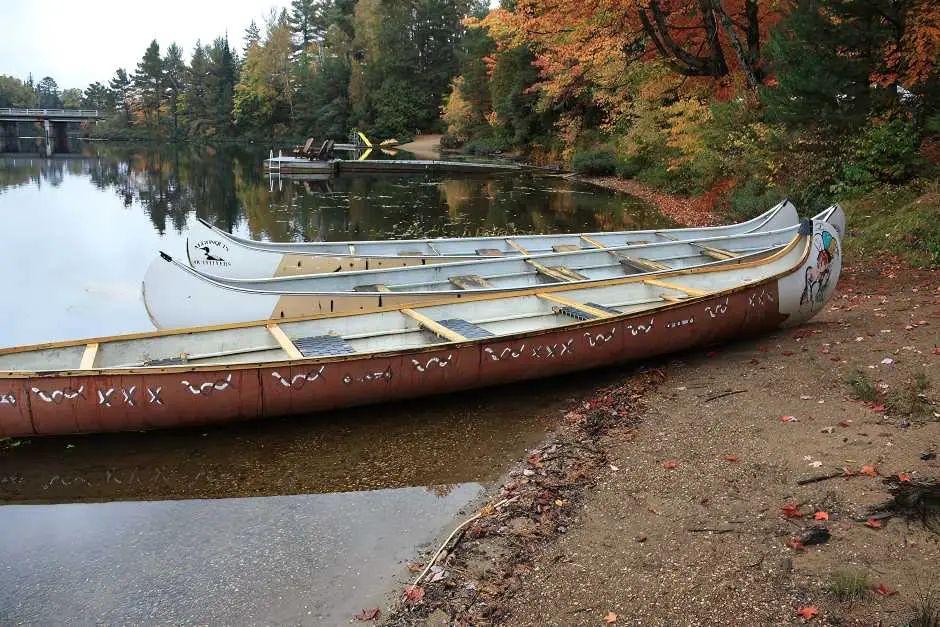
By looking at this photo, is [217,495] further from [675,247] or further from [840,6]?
[840,6]

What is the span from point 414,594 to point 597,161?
3317cm

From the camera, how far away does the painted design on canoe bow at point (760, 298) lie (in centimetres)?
926

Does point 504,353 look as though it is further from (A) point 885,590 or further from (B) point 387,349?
(A) point 885,590

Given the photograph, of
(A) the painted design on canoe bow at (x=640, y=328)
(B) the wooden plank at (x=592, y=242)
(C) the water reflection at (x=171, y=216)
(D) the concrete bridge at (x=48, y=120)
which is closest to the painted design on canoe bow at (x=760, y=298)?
(A) the painted design on canoe bow at (x=640, y=328)

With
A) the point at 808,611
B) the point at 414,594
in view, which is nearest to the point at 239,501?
the point at 414,594

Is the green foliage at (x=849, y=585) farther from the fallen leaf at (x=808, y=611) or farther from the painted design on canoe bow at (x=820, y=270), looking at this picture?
the painted design on canoe bow at (x=820, y=270)

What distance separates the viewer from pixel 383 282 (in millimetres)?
11031

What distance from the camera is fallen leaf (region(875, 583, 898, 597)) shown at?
4.13m

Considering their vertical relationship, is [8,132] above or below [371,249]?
above

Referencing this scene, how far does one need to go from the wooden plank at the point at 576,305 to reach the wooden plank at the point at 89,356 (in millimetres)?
5541

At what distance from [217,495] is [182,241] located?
14776 millimetres

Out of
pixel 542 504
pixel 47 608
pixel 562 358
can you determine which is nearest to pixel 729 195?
pixel 562 358

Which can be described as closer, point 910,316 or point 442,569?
point 442,569

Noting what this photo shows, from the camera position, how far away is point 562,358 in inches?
337
